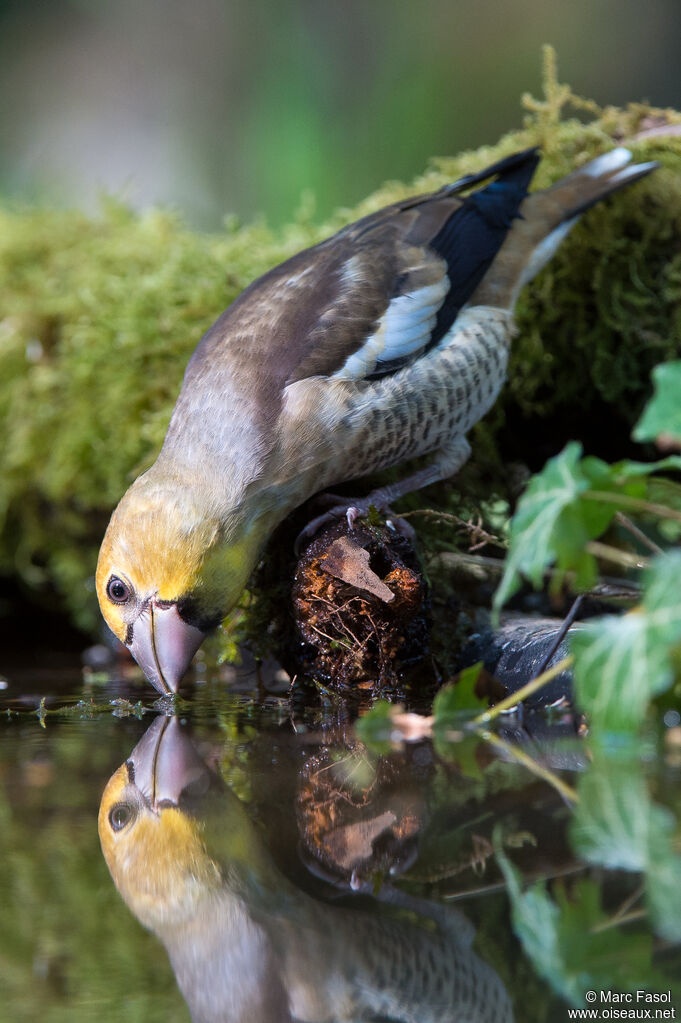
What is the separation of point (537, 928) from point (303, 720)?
4.94ft

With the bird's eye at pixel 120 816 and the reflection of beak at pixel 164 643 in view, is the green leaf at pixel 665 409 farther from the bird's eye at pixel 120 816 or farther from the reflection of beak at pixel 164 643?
the reflection of beak at pixel 164 643

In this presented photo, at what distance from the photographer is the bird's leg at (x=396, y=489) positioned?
3172 mm

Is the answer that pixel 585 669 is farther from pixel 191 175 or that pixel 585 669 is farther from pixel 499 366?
pixel 191 175

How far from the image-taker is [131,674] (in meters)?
4.00

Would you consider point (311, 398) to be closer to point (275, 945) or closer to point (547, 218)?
point (547, 218)

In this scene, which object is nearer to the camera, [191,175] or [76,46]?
[191,175]

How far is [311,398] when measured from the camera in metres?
3.05

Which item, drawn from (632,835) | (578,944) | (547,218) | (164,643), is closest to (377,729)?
(164,643)

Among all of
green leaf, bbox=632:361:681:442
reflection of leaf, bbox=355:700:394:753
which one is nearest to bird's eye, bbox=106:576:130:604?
reflection of leaf, bbox=355:700:394:753

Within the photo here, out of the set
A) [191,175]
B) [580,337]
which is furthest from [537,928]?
[191,175]

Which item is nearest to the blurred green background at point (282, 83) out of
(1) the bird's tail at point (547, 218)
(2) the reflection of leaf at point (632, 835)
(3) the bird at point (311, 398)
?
(1) the bird's tail at point (547, 218)

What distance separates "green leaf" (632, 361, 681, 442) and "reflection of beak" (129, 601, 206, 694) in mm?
1644

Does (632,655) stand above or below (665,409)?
below

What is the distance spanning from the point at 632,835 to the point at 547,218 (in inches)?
128
